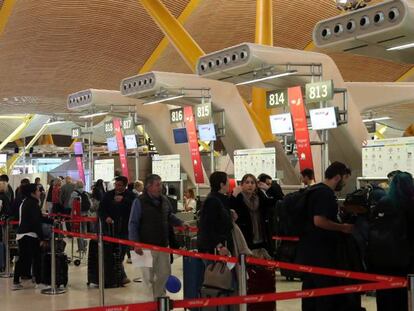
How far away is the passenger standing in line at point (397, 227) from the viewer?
511 cm

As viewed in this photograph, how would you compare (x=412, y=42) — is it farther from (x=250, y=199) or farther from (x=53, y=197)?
(x=53, y=197)

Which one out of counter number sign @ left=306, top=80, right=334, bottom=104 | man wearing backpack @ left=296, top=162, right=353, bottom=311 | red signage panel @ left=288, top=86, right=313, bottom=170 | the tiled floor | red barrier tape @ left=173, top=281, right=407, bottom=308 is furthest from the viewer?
red signage panel @ left=288, top=86, right=313, bottom=170

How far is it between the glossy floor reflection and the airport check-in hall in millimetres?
49

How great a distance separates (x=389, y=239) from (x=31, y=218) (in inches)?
234

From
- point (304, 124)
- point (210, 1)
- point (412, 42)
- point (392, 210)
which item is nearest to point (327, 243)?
point (392, 210)

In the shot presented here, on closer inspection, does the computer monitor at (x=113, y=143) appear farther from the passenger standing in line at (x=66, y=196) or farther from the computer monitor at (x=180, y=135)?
the passenger standing in line at (x=66, y=196)

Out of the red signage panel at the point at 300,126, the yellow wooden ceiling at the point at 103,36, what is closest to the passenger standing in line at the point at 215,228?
the red signage panel at the point at 300,126

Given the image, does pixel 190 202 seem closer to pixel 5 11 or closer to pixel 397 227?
pixel 397 227

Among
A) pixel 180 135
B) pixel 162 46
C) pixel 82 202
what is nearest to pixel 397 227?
pixel 82 202

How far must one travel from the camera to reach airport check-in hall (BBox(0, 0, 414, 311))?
535 cm

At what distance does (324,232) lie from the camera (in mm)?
5387

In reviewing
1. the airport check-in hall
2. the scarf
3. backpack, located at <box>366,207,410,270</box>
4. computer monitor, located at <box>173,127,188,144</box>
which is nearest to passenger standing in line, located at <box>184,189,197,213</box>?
the airport check-in hall

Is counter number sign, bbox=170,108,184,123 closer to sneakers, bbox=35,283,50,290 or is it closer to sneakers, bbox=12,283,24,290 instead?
sneakers, bbox=35,283,50,290

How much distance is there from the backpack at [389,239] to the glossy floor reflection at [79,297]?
299cm
